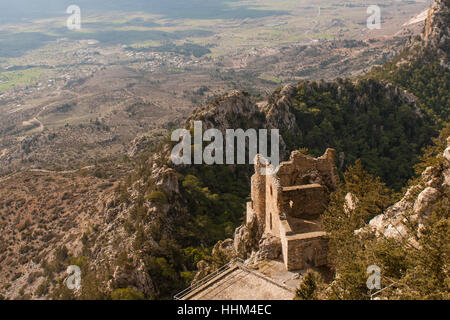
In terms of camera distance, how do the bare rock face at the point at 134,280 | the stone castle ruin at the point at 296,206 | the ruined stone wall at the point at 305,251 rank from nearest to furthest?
the ruined stone wall at the point at 305,251, the stone castle ruin at the point at 296,206, the bare rock face at the point at 134,280

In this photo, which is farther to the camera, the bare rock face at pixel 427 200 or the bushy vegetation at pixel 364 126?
the bushy vegetation at pixel 364 126

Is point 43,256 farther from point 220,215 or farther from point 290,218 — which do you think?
point 290,218

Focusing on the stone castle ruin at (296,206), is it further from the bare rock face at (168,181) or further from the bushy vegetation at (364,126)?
the bushy vegetation at (364,126)

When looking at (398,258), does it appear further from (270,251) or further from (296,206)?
(296,206)

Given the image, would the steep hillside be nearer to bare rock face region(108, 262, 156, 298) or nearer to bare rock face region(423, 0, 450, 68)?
bare rock face region(108, 262, 156, 298)

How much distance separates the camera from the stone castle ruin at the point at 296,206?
23.7m

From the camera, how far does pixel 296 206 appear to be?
1126 inches

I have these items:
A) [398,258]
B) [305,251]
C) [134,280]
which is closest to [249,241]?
[305,251]

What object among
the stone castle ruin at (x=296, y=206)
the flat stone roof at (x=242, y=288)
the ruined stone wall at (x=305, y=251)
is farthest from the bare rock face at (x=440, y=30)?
the flat stone roof at (x=242, y=288)

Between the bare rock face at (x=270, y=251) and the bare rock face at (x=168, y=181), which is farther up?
the bare rock face at (x=270, y=251)

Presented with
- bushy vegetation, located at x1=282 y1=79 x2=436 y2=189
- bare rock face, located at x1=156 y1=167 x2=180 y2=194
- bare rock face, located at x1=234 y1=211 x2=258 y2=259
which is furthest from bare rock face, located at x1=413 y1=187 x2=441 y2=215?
bushy vegetation, located at x1=282 y1=79 x2=436 y2=189
